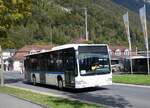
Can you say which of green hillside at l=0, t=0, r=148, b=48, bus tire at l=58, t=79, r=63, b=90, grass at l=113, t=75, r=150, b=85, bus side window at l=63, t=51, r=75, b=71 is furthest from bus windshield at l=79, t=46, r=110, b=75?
green hillside at l=0, t=0, r=148, b=48

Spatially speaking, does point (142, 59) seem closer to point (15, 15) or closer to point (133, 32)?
point (15, 15)

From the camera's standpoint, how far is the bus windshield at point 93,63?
82.4 ft

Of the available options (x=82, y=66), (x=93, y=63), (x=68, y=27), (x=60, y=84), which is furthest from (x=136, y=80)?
(x=68, y=27)

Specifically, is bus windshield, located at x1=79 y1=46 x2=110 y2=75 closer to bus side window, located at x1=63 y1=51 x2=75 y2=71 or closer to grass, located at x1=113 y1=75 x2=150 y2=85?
bus side window, located at x1=63 y1=51 x2=75 y2=71

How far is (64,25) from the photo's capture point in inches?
6329

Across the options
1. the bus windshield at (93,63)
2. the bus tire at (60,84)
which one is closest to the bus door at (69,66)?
the bus windshield at (93,63)

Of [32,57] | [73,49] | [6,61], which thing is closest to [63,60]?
[73,49]

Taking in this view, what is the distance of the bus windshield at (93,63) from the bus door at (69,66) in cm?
59

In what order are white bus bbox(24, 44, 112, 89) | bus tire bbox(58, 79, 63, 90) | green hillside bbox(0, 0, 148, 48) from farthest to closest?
green hillside bbox(0, 0, 148, 48) < bus tire bbox(58, 79, 63, 90) < white bus bbox(24, 44, 112, 89)

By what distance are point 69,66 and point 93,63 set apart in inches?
63.4

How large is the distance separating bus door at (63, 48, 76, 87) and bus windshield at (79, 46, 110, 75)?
1.93 ft

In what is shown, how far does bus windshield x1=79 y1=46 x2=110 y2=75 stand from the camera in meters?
25.1

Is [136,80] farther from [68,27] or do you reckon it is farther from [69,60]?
[68,27]

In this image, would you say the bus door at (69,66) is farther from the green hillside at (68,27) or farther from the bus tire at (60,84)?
the green hillside at (68,27)
